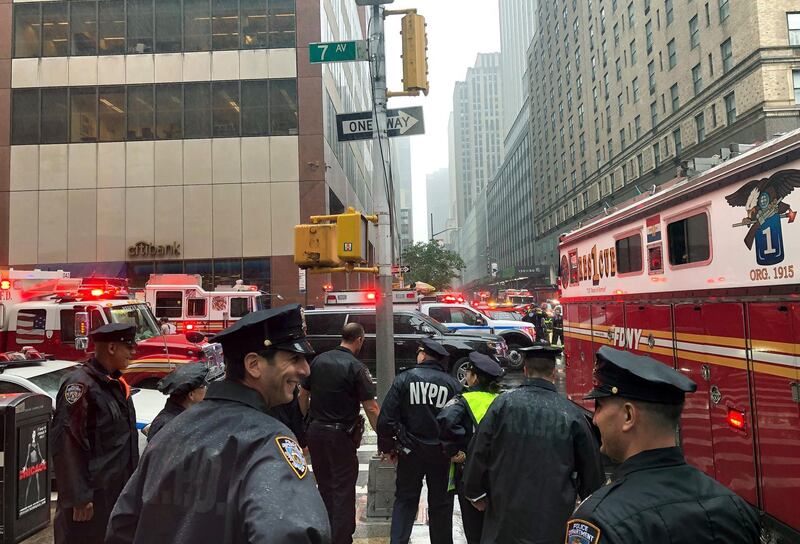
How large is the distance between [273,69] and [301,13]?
2999 millimetres

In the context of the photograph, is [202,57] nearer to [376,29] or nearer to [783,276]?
[376,29]

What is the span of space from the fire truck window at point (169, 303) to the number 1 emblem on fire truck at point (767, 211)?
17.1 m

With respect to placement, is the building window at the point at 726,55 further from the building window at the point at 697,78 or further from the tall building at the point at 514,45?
the tall building at the point at 514,45

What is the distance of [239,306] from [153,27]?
54.0 ft

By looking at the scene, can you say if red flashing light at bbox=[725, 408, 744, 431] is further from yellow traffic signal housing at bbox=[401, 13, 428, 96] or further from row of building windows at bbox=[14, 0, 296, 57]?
row of building windows at bbox=[14, 0, 296, 57]

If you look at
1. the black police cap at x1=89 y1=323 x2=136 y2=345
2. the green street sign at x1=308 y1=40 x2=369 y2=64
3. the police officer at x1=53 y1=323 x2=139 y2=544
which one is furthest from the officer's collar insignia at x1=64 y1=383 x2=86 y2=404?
the green street sign at x1=308 y1=40 x2=369 y2=64

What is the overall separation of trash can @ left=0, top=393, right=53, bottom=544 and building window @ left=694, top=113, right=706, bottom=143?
124 feet

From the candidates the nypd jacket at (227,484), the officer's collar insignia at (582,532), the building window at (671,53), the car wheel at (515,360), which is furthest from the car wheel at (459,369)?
the building window at (671,53)

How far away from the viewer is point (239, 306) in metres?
A: 18.2

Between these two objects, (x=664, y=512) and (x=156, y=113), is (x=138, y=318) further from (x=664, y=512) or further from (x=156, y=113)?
(x=156, y=113)

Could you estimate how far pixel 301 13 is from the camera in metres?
26.2

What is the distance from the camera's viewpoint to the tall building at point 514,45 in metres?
126

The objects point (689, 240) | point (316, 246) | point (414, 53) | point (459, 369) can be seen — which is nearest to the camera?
point (689, 240)

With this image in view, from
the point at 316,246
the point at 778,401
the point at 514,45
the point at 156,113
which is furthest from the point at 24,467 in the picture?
the point at 514,45
